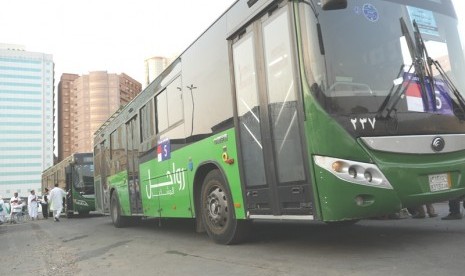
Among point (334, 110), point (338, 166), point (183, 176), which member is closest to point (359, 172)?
point (338, 166)

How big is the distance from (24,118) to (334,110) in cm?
11711

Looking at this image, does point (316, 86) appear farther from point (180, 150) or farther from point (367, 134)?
point (180, 150)

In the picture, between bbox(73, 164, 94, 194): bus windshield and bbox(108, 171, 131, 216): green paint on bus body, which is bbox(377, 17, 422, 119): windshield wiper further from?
bbox(73, 164, 94, 194): bus windshield

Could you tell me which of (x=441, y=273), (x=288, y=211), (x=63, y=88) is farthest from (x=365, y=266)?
(x=63, y=88)

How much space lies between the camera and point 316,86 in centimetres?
487

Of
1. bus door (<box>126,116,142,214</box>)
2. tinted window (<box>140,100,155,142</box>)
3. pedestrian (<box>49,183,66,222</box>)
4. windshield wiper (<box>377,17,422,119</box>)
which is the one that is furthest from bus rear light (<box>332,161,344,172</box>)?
pedestrian (<box>49,183,66,222</box>)

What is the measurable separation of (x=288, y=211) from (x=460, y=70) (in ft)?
8.84

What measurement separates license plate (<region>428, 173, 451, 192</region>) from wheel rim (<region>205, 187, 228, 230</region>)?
277 cm

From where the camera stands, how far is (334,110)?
4809mm

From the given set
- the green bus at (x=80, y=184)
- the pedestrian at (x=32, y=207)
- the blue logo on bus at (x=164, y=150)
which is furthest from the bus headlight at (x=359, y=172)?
the pedestrian at (x=32, y=207)

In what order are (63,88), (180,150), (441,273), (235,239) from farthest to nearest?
1. (63,88)
2. (180,150)
3. (235,239)
4. (441,273)

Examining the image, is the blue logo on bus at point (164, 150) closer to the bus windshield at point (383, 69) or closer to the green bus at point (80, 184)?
the bus windshield at point (383, 69)

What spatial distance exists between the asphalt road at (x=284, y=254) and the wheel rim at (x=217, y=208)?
13.8 inches

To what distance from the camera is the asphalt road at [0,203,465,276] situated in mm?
4750
